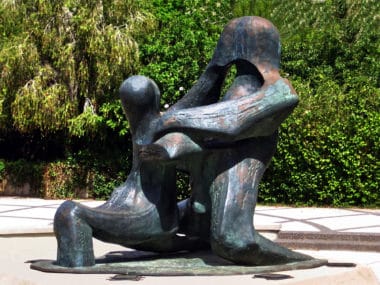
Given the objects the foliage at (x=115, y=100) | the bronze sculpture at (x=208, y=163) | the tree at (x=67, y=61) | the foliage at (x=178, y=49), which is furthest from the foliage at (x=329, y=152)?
the bronze sculpture at (x=208, y=163)

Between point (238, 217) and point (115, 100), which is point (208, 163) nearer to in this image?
point (238, 217)

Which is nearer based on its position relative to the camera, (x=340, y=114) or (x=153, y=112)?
(x=153, y=112)

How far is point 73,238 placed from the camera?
17.0ft

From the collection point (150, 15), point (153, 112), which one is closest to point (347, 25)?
point (150, 15)

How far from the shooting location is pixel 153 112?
217 inches

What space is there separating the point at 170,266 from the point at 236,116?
980 mm

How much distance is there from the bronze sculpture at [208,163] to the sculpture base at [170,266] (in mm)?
76

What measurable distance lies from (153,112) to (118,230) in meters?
0.78

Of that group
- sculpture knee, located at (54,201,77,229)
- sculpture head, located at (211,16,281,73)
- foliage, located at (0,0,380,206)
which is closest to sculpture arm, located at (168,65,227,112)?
sculpture head, located at (211,16,281,73)

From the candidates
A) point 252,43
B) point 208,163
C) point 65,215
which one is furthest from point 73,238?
point 252,43

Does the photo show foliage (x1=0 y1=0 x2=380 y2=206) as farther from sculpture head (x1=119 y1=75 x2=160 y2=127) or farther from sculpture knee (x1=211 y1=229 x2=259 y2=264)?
sculpture knee (x1=211 y1=229 x2=259 y2=264)

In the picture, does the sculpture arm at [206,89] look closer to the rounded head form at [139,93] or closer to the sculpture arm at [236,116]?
the rounded head form at [139,93]

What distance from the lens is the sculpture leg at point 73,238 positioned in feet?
17.0

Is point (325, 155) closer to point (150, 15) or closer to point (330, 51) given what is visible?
point (150, 15)
